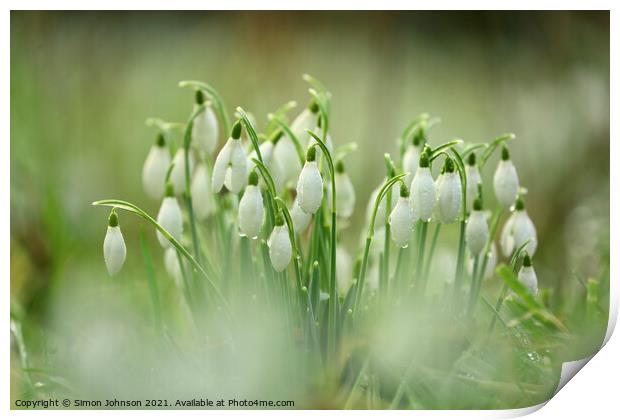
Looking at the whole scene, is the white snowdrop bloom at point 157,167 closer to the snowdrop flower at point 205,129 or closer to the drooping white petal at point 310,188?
the snowdrop flower at point 205,129

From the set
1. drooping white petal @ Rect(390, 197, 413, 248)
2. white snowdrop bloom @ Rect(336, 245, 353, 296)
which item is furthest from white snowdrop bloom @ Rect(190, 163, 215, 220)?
drooping white petal @ Rect(390, 197, 413, 248)

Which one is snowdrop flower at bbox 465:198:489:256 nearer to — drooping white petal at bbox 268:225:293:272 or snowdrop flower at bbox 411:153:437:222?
snowdrop flower at bbox 411:153:437:222

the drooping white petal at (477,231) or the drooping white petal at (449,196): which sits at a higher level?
the drooping white petal at (449,196)

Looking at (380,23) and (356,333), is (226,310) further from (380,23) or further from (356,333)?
(380,23)

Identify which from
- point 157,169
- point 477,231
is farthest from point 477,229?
point 157,169

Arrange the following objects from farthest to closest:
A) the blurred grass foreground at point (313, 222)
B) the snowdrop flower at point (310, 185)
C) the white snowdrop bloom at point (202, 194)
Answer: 1. the white snowdrop bloom at point (202, 194)
2. the blurred grass foreground at point (313, 222)
3. the snowdrop flower at point (310, 185)

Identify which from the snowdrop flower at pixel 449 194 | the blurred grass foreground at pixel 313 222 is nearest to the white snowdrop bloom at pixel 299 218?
the blurred grass foreground at pixel 313 222
